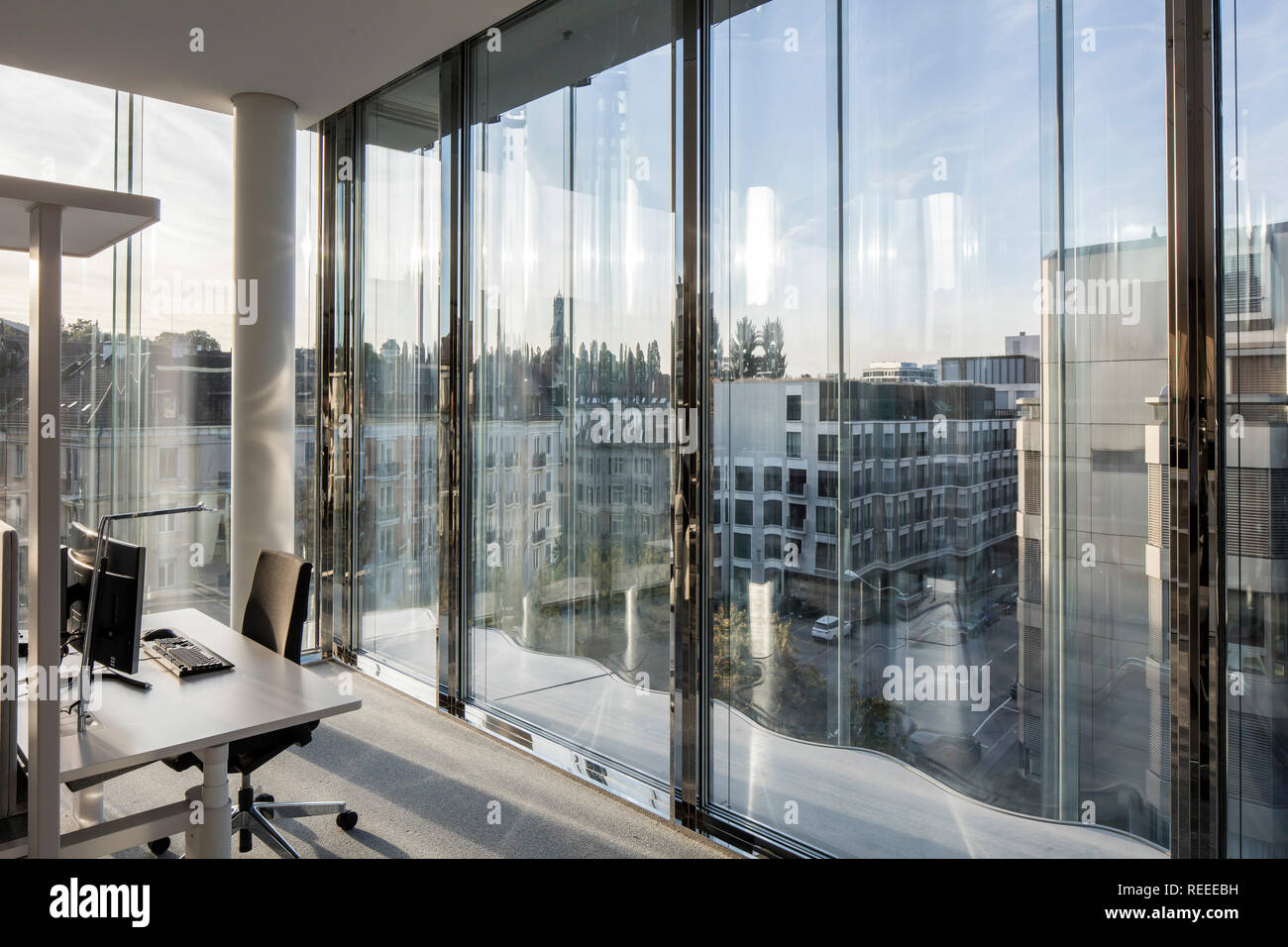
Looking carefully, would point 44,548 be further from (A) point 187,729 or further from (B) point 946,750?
(B) point 946,750

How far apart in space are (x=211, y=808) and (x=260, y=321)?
10.0 feet

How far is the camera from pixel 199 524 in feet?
16.2

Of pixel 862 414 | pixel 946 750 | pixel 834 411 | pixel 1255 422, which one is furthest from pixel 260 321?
pixel 1255 422

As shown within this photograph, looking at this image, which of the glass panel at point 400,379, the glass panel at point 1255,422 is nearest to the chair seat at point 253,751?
the glass panel at point 400,379

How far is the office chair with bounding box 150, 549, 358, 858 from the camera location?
2770 millimetres

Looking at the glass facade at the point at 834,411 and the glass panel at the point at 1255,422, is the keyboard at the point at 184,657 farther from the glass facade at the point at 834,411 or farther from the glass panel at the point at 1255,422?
the glass panel at the point at 1255,422

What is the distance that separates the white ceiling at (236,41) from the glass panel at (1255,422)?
278cm

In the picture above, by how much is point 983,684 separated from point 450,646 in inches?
111

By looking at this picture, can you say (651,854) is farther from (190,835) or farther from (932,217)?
(932,217)

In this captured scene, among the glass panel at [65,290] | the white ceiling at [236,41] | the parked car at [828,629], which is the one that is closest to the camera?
the parked car at [828,629]

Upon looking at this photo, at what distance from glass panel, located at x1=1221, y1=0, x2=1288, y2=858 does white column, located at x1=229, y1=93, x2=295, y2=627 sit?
4.44m

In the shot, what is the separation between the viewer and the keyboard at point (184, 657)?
2.74 meters

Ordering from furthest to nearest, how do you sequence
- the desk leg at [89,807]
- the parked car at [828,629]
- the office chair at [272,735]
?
1. the desk leg at [89,807]
2. the office chair at [272,735]
3. the parked car at [828,629]

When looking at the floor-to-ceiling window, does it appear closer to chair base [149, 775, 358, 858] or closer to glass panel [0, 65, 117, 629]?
chair base [149, 775, 358, 858]
